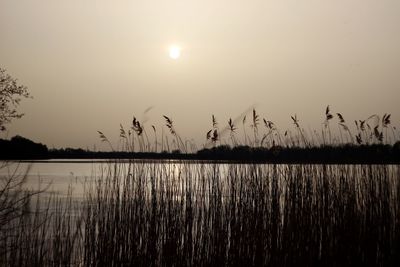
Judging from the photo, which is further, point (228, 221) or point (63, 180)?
point (63, 180)

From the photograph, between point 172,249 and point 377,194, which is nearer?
point 172,249

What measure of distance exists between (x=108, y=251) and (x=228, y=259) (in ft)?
3.98

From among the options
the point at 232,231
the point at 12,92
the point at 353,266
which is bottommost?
the point at 353,266

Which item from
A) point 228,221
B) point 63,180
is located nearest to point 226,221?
point 228,221

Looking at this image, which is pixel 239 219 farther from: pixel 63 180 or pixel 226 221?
pixel 63 180

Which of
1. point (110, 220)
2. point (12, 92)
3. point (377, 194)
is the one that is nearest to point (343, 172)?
point (377, 194)

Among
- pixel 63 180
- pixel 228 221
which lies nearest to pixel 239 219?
pixel 228 221

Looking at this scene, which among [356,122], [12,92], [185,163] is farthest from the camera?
[12,92]

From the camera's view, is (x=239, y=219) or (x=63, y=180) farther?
(x=63, y=180)

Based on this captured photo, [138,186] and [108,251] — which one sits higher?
[138,186]

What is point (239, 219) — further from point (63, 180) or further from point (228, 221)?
point (63, 180)

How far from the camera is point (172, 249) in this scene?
17.4 feet

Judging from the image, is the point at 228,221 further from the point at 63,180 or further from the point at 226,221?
the point at 63,180

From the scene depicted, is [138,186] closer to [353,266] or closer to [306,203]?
[306,203]
